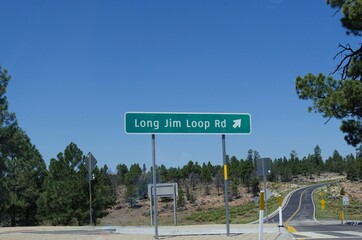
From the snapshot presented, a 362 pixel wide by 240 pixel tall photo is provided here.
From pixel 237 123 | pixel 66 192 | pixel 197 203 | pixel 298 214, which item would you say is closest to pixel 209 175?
pixel 197 203

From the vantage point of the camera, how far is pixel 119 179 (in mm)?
146000

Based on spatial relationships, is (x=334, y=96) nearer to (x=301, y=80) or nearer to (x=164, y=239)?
(x=301, y=80)

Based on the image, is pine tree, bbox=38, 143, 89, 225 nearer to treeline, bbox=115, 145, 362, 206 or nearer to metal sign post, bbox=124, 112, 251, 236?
metal sign post, bbox=124, 112, 251, 236

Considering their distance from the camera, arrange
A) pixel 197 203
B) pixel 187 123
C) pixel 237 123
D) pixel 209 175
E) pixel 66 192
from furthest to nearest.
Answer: pixel 209 175, pixel 197 203, pixel 66 192, pixel 237 123, pixel 187 123

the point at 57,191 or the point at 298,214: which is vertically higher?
the point at 57,191

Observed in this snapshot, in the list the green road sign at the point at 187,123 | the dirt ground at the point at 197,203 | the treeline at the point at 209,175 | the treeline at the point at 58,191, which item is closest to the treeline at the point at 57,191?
the treeline at the point at 58,191

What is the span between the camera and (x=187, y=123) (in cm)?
1360

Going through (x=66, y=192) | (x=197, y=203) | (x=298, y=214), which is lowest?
(x=197, y=203)

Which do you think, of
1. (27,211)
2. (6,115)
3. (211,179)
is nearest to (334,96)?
(6,115)

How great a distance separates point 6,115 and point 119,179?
119 metres

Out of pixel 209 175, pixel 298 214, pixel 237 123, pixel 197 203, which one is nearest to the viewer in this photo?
pixel 237 123

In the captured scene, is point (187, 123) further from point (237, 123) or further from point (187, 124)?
point (237, 123)

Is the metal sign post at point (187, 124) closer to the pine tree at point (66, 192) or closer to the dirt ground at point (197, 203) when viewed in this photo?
the pine tree at point (66, 192)

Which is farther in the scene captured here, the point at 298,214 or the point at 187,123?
the point at 298,214
